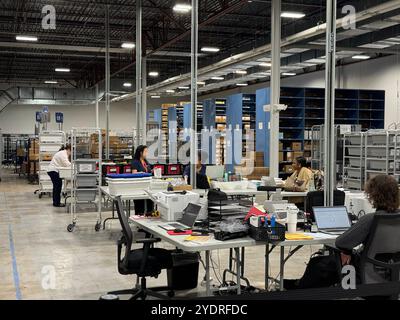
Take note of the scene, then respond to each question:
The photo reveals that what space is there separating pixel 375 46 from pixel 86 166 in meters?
8.27

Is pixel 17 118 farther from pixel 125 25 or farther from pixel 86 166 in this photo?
pixel 86 166

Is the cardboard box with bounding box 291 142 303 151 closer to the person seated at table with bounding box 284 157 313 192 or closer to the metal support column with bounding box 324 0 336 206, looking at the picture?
the person seated at table with bounding box 284 157 313 192

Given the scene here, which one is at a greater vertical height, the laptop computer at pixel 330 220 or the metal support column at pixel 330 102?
the metal support column at pixel 330 102

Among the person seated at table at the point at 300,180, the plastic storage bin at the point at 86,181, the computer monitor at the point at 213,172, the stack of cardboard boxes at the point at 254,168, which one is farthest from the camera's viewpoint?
the stack of cardboard boxes at the point at 254,168

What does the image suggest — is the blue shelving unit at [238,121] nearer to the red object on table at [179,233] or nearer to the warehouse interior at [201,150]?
the warehouse interior at [201,150]

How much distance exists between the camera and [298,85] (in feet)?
62.8

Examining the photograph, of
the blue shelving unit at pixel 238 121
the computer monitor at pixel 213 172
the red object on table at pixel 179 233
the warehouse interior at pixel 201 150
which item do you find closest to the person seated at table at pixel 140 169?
the warehouse interior at pixel 201 150

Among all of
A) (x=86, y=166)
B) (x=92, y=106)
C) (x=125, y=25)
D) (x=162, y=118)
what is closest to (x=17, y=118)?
(x=92, y=106)

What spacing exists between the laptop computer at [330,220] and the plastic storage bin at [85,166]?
17.1ft

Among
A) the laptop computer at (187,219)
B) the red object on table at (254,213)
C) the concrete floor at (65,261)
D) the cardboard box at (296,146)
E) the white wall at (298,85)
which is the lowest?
the concrete floor at (65,261)

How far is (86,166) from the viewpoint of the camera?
8.76 metres

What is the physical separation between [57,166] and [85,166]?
288cm

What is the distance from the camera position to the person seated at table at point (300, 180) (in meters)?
8.36
